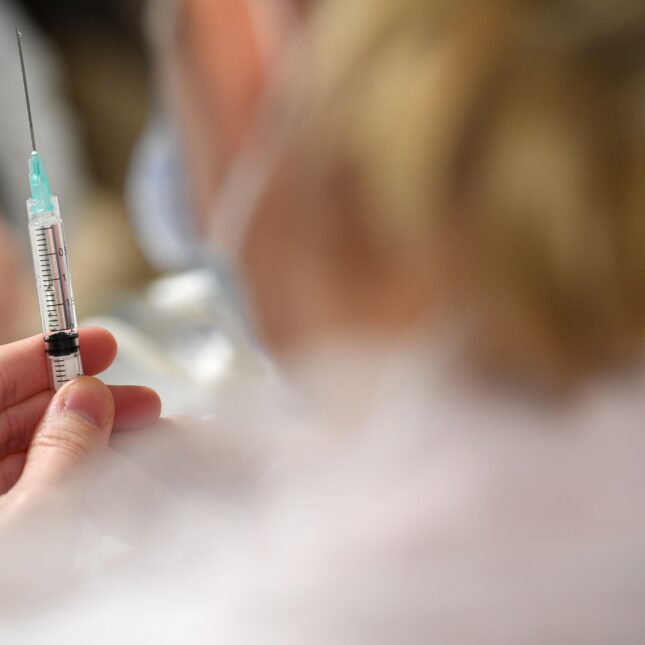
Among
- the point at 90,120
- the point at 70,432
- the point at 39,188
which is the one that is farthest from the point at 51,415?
the point at 90,120

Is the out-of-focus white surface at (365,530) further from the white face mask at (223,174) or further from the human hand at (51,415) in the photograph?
the white face mask at (223,174)

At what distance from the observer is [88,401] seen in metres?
0.43

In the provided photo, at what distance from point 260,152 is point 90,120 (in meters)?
0.47

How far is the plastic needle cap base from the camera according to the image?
459 millimetres

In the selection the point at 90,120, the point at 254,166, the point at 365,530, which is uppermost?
the point at 90,120

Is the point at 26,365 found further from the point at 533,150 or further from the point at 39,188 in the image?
the point at 533,150

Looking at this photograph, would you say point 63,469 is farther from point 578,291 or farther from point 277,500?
point 578,291

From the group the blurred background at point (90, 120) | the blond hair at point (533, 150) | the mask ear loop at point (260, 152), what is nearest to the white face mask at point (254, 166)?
the mask ear loop at point (260, 152)

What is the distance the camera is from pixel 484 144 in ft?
2.12

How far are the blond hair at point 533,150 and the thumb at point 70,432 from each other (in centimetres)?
34

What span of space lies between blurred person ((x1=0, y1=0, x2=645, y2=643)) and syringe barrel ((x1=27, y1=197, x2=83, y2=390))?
7 cm

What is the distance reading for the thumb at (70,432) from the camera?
392 mm

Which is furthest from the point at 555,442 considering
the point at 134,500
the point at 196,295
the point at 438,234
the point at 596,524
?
the point at 196,295

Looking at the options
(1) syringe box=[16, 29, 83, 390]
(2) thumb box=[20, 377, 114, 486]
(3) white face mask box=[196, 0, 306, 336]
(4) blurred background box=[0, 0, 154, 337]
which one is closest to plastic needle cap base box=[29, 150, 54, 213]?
(1) syringe box=[16, 29, 83, 390]
